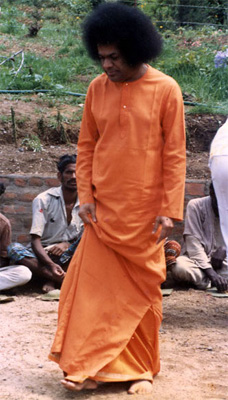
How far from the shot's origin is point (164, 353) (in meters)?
4.24

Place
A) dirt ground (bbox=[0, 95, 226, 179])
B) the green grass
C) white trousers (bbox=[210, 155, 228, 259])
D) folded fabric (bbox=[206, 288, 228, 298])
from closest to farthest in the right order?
white trousers (bbox=[210, 155, 228, 259]), folded fabric (bbox=[206, 288, 228, 298]), dirt ground (bbox=[0, 95, 226, 179]), the green grass

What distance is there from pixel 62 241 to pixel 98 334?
2815mm

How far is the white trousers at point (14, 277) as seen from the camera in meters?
5.93

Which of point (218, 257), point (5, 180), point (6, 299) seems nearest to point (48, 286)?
point (6, 299)

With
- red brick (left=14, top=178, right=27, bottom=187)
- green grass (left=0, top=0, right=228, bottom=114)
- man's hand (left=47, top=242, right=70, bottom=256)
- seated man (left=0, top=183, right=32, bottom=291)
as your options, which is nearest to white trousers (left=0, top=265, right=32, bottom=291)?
seated man (left=0, top=183, right=32, bottom=291)

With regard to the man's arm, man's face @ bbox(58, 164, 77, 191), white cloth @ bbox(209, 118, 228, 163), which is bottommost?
the man's arm

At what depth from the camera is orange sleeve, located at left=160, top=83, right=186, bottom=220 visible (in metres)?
3.49

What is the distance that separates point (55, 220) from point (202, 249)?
1.43 m

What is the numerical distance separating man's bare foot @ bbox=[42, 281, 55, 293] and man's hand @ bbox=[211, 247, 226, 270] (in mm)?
1519

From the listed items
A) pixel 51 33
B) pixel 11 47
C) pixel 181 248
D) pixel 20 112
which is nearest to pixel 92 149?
pixel 181 248

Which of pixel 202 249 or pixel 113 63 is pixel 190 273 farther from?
pixel 113 63

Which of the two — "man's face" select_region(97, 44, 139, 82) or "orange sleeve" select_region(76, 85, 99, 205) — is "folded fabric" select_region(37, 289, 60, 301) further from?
"man's face" select_region(97, 44, 139, 82)

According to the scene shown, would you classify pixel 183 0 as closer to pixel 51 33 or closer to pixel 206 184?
pixel 51 33

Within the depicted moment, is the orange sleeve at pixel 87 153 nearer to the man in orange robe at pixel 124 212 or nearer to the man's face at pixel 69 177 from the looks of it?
the man in orange robe at pixel 124 212
